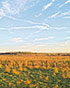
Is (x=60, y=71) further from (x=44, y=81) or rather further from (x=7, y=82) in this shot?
(x=7, y=82)

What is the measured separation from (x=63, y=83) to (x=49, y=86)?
62.5 inches

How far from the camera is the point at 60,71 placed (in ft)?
68.5

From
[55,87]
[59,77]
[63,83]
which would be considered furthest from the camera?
[59,77]

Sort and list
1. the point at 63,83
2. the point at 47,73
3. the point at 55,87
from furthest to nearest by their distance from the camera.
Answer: the point at 47,73, the point at 63,83, the point at 55,87

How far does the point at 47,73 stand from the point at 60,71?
1.63m

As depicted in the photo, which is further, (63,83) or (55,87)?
(63,83)

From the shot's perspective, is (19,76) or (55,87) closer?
(55,87)

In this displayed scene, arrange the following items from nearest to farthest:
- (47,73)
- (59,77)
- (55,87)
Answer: (55,87), (59,77), (47,73)

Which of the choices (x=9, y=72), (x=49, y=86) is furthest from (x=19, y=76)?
(x=49, y=86)

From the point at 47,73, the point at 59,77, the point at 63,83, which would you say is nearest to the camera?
the point at 63,83

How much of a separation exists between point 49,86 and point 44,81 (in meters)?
1.22

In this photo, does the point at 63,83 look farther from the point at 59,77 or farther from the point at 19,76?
the point at 19,76

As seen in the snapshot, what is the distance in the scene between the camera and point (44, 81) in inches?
706

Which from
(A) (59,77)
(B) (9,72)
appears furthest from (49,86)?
(B) (9,72)
